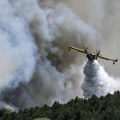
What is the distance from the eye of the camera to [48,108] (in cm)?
15300

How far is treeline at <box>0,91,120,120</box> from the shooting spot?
12975cm

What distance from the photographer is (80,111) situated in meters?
136

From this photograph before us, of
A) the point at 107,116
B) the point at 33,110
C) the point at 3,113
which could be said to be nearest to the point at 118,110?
the point at 107,116

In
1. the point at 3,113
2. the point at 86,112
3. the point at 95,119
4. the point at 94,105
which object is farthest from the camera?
the point at 3,113

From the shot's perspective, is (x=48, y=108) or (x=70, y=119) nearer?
(x=70, y=119)

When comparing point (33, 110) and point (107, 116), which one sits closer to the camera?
point (107, 116)

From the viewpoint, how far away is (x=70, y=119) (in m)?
132

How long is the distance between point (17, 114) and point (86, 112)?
64.7ft

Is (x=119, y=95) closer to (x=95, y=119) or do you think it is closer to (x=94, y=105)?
(x=94, y=105)

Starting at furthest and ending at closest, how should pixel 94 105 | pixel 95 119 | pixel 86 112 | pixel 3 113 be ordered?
1. pixel 3 113
2. pixel 94 105
3. pixel 86 112
4. pixel 95 119

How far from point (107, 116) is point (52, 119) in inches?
541

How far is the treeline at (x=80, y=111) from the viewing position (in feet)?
426

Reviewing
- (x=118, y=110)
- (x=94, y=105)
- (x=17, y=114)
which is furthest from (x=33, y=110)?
(x=118, y=110)

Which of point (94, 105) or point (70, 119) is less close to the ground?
point (94, 105)
